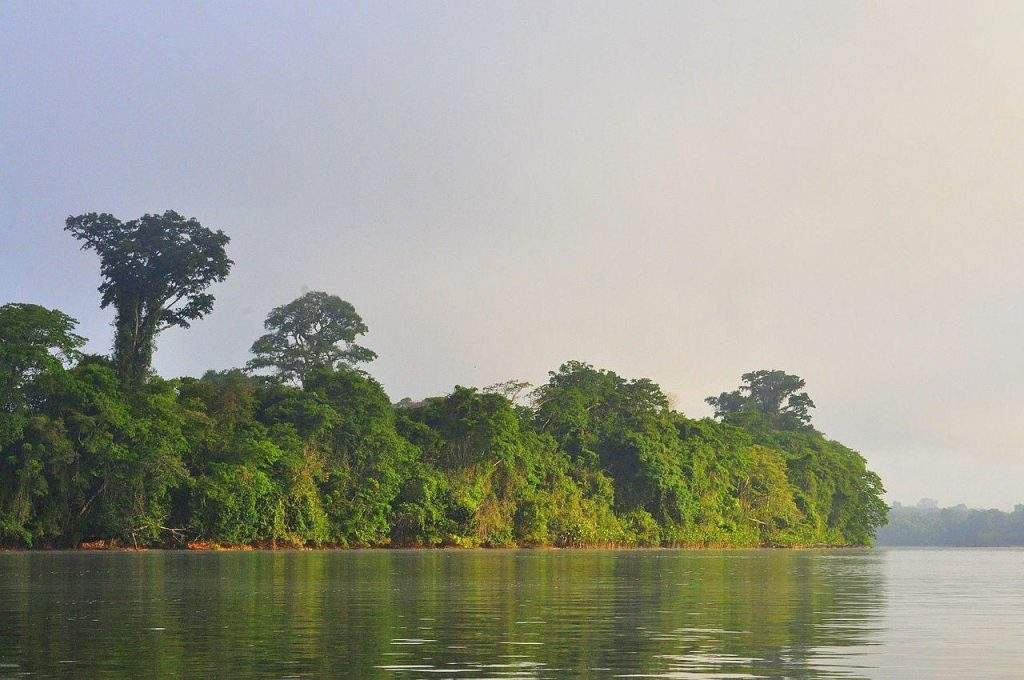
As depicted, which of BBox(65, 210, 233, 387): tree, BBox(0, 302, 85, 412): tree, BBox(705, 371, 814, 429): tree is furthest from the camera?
BBox(705, 371, 814, 429): tree

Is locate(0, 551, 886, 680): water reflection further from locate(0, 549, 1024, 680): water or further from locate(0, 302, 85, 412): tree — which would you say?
locate(0, 302, 85, 412): tree

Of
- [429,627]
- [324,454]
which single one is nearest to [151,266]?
[324,454]

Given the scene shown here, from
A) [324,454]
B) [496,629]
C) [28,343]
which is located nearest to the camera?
[496,629]

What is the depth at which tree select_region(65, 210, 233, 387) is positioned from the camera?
80562 millimetres

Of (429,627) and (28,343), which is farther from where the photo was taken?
(28,343)

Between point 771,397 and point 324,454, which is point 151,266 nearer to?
point 324,454

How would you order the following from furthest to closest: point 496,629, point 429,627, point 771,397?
point 771,397 → point 429,627 → point 496,629

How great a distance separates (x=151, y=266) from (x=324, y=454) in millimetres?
17400

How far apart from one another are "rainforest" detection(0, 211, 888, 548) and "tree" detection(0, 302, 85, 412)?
0.08m

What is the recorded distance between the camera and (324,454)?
73062 mm

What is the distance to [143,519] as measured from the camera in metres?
60.2

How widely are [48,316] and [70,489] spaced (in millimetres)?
7935

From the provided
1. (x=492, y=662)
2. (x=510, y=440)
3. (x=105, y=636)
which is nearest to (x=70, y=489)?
(x=510, y=440)

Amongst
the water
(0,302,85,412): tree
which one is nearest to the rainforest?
(0,302,85,412): tree
